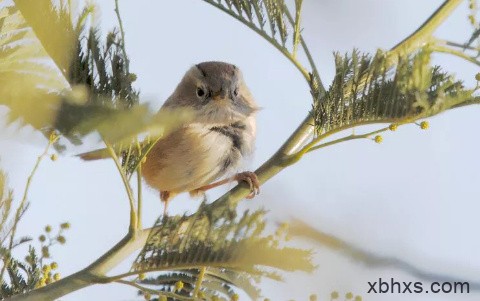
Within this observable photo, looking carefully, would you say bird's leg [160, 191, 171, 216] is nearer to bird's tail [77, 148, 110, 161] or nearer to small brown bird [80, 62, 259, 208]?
small brown bird [80, 62, 259, 208]

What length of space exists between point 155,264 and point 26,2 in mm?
580

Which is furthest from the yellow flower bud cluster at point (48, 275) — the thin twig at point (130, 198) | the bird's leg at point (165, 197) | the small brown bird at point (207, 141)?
the bird's leg at point (165, 197)

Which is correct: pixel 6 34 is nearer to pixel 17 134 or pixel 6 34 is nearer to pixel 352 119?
pixel 17 134

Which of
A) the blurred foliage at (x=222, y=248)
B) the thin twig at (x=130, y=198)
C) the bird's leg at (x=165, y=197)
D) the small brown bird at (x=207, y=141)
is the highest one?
the small brown bird at (x=207, y=141)

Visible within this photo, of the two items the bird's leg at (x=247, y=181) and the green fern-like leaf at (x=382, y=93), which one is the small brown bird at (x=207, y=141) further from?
the green fern-like leaf at (x=382, y=93)

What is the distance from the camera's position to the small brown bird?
2.91 m

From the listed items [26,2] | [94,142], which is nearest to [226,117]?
[26,2]

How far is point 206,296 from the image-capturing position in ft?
5.20

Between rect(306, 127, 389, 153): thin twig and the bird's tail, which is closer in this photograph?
the bird's tail

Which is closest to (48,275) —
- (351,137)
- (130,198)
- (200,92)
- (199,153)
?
(130,198)

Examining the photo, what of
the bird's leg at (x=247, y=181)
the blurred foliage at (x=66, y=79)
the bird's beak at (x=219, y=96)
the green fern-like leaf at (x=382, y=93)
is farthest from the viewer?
the bird's beak at (x=219, y=96)

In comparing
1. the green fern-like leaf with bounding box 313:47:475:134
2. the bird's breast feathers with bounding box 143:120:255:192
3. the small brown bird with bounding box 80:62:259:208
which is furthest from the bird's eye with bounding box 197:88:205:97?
the green fern-like leaf with bounding box 313:47:475:134

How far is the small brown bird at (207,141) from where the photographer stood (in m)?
2.91

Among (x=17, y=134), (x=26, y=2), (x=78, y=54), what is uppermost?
(x=78, y=54)
